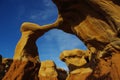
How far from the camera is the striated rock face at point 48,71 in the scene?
2536cm

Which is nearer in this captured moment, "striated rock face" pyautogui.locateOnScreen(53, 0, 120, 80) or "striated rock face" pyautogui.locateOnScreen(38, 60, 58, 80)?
"striated rock face" pyautogui.locateOnScreen(53, 0, 120, 80)

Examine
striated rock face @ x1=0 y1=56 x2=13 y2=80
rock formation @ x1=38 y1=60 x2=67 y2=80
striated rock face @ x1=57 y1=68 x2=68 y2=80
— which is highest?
striated rock face @ x1=0 y1=56 x2=13 y2=80

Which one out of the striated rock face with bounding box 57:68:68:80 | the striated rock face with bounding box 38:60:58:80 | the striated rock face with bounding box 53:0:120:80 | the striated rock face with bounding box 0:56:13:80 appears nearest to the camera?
the striated rock face with bounding box 53:0:120:80

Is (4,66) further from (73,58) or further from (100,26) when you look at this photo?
(100,26)

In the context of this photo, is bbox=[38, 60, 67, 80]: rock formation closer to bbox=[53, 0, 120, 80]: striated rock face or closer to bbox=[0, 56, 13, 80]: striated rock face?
bbox=[0, 56, 13, 80]: striated rock face

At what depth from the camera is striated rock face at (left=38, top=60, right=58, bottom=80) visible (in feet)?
83.2

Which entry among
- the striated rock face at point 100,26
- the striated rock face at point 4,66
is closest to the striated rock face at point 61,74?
the striated rock face at point 4,66

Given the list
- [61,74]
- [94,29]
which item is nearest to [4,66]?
[61,74]

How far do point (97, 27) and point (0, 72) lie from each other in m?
12.0

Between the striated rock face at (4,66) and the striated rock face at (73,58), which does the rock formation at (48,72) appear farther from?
the striated rock face at (4,66)

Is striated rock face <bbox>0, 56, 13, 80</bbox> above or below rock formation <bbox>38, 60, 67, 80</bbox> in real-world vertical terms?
above

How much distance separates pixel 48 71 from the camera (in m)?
25.7

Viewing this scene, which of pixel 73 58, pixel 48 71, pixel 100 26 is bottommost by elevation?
pixel 73 58

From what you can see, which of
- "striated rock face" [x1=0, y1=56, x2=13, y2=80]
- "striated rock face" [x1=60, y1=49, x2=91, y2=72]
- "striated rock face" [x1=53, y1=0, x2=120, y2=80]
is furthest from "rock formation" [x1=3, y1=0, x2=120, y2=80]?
"striated rock face" [x1=60, y1=49, x2=91, y2=72]
